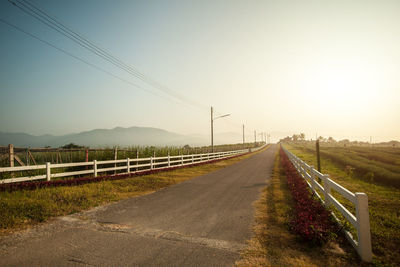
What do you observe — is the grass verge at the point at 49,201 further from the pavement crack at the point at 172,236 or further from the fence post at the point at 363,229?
the fence post at the point at 363,229

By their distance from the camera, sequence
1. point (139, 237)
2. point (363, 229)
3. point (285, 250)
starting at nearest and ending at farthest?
point (363, 229) < point (285, 250) < point (139, 237)

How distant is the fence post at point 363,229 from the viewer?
3465 mm

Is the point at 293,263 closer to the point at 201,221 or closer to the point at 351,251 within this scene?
the point at 351,251

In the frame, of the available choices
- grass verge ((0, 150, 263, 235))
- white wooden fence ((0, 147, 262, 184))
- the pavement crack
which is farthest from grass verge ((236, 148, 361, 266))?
white wooden fence ((0, 147, 262, 184))

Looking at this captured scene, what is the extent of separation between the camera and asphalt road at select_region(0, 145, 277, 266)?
3.49 m

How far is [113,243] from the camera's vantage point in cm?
412

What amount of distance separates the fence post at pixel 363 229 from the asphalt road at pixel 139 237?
2.10m

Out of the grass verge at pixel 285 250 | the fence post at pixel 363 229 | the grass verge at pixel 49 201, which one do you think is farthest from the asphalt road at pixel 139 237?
the fence post at pixel 363 229

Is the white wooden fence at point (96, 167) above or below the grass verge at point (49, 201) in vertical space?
above

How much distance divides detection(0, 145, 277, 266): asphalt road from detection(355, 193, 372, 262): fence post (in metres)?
2.10

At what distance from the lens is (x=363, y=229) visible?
11.6 feet

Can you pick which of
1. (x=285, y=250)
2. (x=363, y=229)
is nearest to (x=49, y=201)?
(x=285, y=250)

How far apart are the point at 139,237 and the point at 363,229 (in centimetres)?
452

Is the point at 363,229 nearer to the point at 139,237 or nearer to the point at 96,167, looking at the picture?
the point at 139,237
